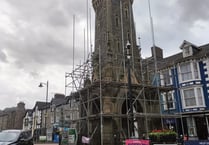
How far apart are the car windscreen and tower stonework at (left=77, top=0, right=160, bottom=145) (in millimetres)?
5583

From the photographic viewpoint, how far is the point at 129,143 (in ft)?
31.2

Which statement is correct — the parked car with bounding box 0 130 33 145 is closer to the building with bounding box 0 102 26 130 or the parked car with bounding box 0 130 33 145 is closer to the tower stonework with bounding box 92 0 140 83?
the tower stonework with bounding box 92 0 140 83

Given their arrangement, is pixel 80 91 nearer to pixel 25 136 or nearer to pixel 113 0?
pixel 25 136

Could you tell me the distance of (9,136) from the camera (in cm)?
1046

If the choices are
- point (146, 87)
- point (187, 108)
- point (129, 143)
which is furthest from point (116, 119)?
point (187, 108)

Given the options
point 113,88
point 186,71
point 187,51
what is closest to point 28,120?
point 186,71

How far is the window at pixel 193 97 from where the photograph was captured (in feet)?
75.8

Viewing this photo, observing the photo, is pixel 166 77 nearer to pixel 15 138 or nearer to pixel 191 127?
pixel 191 127

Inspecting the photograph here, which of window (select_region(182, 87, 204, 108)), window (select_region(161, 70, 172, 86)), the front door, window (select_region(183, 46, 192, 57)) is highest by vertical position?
window (select_region(183, 46, 192, 57))

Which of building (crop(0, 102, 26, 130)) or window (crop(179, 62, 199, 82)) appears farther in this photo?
building (crop(0, 102, 26, 130))

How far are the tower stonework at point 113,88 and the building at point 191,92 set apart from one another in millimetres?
5658

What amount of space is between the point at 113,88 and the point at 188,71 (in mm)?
11912

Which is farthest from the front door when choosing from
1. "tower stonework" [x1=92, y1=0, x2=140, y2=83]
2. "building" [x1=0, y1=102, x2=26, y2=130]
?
"building" [x1=0, y1=102, x2=26, y2=130]

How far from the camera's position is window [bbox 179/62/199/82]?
23.9 m
